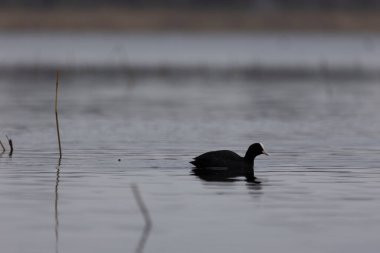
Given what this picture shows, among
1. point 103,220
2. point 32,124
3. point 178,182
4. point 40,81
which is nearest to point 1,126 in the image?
point 32,124

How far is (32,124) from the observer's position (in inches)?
1677

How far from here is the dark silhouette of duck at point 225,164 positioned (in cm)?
2888

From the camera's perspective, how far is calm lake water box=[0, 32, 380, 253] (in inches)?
793

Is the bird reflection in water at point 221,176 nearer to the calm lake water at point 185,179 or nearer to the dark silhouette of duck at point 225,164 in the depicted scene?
the dark silhouette of duck at point 225,164

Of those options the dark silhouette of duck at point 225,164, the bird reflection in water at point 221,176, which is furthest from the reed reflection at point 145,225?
the dark silhouette of duck at point 225,164

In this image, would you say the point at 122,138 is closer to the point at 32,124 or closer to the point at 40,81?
the point at 32,124

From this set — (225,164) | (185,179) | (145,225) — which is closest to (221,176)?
(225,164)

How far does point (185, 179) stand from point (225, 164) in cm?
207

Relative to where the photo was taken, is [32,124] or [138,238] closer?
[138,238]

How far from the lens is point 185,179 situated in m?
27.4

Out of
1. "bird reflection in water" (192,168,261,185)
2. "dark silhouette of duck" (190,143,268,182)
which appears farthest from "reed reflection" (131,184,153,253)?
"dark silhouette of duck" (190,143,268,182)

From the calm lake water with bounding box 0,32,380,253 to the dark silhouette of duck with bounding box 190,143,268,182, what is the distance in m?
0.39

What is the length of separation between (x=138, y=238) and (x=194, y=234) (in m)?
0.88

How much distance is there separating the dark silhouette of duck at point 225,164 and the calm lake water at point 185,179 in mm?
390
